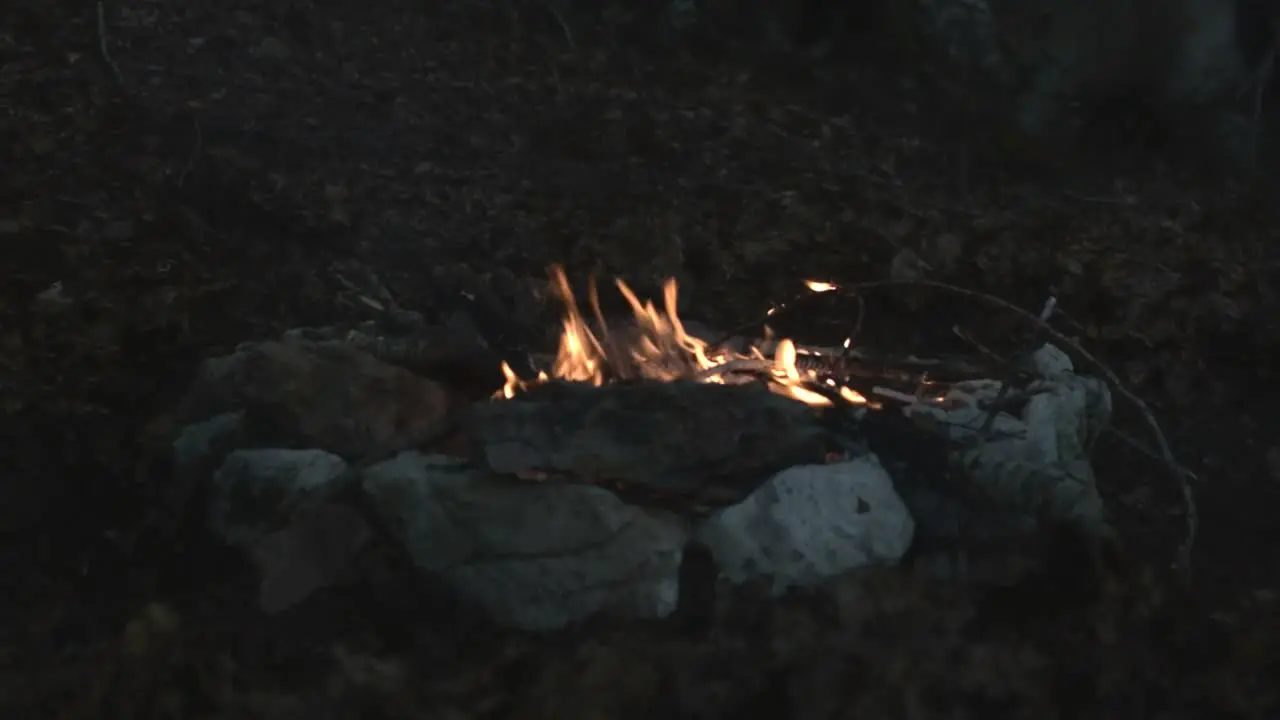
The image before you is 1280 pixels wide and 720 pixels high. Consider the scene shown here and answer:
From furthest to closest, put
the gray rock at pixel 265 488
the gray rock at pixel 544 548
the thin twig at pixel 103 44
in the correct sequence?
the thin twig at pixel 103 44 → the gray rock at pixel 265 488 → the gray rock at pixel 544 548

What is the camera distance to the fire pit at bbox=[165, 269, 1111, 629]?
3.54 m

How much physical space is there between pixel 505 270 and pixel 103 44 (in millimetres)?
2994

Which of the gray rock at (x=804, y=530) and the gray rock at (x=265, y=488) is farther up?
the gray rock at (x=804, y=530)

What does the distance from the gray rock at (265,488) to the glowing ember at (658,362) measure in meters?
0.60

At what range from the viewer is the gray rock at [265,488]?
12.3ft

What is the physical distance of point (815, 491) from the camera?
361 cm

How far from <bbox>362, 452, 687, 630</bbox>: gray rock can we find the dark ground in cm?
10

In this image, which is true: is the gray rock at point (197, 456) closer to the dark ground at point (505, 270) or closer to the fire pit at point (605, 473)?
the fire pit at point (605, 473)

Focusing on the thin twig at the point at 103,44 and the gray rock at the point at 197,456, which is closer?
the gray rock at the point at 197,456

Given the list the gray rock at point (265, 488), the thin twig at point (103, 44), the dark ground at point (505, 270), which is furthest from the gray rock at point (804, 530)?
the thin twig at point (103, 44)

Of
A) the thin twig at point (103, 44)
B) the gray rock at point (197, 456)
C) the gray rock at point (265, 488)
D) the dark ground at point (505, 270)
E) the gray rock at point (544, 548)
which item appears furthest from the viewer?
the thin twig at point (103, 44)

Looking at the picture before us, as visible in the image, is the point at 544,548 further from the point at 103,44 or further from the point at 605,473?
the point at 103,44

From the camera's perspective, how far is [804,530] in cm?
357

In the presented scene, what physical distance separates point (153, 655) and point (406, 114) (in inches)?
189
